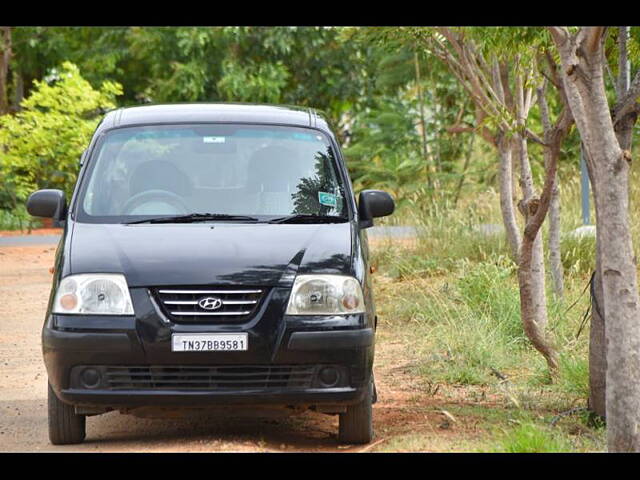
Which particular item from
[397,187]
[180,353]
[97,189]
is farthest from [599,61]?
[397,187]

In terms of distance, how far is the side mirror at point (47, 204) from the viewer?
7.55 m

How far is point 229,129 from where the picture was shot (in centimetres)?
802

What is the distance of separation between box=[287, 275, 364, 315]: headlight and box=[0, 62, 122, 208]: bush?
16269 millimetres

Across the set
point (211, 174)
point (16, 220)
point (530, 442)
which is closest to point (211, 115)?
point (211, 174)

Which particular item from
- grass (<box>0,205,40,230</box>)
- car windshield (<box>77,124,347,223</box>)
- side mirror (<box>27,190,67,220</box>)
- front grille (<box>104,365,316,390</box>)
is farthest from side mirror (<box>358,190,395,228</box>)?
grass (<box>0,205,40,230</box>)

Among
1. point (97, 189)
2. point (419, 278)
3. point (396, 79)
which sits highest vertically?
point (396, 79)

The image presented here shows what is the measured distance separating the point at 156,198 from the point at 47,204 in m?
0.63

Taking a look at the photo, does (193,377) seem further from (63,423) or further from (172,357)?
(63,423)

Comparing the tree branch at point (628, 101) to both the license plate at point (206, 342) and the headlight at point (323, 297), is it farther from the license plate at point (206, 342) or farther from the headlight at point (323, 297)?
the license plate at point (206, 342)

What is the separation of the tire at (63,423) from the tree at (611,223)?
9.32 ft

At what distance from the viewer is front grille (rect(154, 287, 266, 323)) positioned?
21.8 feet

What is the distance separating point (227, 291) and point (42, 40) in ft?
73.1

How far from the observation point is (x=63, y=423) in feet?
23.1

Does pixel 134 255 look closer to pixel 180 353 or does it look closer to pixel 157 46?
pixel 180 353
